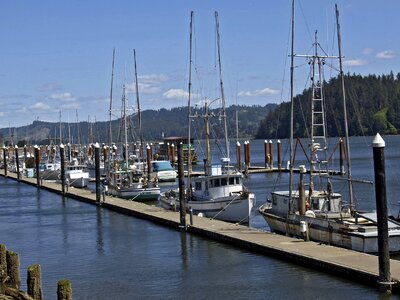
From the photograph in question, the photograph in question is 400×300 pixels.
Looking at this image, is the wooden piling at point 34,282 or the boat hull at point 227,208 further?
Result: the boat hull at point 227,208

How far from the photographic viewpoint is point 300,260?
31.7 metres

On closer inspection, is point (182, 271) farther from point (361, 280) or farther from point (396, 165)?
point (396, 165)

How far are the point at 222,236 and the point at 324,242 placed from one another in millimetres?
5581

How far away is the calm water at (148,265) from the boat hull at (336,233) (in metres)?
3.50

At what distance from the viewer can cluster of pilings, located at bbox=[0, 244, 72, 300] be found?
894 inches

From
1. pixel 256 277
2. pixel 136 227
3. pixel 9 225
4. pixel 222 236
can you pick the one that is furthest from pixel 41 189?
pixel 256 277

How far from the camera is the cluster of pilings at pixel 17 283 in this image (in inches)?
894

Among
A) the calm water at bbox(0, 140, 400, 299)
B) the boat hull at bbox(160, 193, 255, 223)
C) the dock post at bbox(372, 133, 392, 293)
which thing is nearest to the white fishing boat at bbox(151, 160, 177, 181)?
Answer: the calm water at bbox(0, 140, 400, 299)

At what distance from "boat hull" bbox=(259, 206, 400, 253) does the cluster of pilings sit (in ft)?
43.2

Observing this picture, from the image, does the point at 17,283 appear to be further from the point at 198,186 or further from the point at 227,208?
the point at 198,186

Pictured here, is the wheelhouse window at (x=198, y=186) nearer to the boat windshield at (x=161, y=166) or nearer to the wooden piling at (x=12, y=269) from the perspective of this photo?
the wooden piling at (x=12, y=269)

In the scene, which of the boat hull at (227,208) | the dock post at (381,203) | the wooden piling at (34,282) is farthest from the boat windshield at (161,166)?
the dock post at (381,203)

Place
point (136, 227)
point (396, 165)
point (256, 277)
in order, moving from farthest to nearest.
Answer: point (396, 165), point (136, 227), point (256, 277)

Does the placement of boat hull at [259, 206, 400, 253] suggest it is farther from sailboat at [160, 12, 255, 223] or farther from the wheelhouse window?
the wheelhouse window
